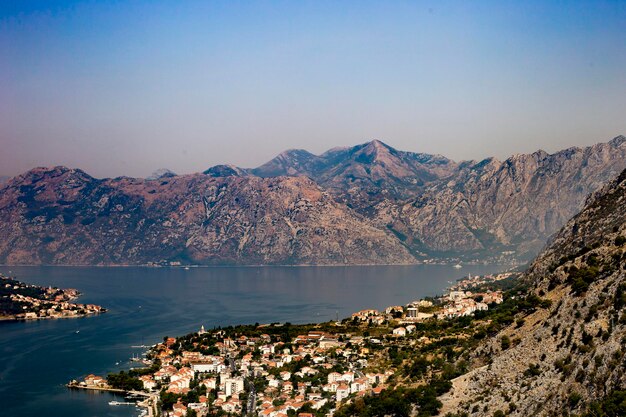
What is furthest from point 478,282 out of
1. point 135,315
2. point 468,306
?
point 468,306

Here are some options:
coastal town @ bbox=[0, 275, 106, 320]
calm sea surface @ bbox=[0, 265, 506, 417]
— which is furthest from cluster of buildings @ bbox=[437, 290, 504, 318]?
coastal town @ bbox=[0, 275, 106, 320]

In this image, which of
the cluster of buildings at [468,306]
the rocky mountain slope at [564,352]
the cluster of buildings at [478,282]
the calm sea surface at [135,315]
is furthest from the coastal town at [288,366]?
the cluster of buildings at [478,282]

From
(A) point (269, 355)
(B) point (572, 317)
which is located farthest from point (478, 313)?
(B) point (572, 317)

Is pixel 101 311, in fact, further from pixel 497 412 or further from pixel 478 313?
pixel 497 412

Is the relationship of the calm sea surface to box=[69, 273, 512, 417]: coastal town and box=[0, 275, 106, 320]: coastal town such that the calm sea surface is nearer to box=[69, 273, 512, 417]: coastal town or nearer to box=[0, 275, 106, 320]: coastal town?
box=[69, 273, 512, 417]: coastal town

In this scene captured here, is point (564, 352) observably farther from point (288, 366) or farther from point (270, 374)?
point (288, 366)

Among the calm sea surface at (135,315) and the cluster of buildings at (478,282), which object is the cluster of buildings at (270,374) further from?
the cluster of buildings at (478,282)
